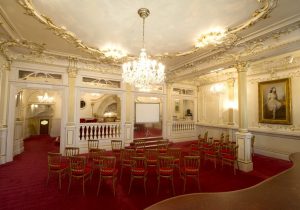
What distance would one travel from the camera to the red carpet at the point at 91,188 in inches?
127

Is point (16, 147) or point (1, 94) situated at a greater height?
point (1, 94)

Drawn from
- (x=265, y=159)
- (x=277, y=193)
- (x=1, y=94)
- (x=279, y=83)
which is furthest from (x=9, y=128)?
(x=279, y=83)

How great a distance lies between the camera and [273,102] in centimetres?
668

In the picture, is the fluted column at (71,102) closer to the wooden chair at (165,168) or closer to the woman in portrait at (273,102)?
the wooden chair at (165,168)

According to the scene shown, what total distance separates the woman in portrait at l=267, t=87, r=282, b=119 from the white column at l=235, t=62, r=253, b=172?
2438 mm

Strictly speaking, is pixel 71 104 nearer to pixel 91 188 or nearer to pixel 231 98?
pixel 91 188

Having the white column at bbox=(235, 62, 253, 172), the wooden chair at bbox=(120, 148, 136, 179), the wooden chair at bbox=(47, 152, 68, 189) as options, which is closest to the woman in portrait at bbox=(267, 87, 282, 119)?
the white column at bbox=(235, 62, 253, 172)

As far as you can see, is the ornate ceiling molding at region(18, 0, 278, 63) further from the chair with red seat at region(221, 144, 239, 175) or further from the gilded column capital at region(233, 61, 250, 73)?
the chair with red seat at region(221, 144, 239, 175)

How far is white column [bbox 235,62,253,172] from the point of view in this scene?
200 inches

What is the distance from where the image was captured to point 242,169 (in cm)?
506

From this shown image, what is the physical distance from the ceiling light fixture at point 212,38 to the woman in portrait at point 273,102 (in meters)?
3.93

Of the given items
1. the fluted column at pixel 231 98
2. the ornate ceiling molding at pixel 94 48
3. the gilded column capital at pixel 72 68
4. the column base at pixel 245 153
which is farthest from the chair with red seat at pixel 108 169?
the fluted column at pixel 231 98

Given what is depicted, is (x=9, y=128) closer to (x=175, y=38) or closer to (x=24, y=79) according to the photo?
(x=24, y=79)

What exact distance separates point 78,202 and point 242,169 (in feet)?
15.8
